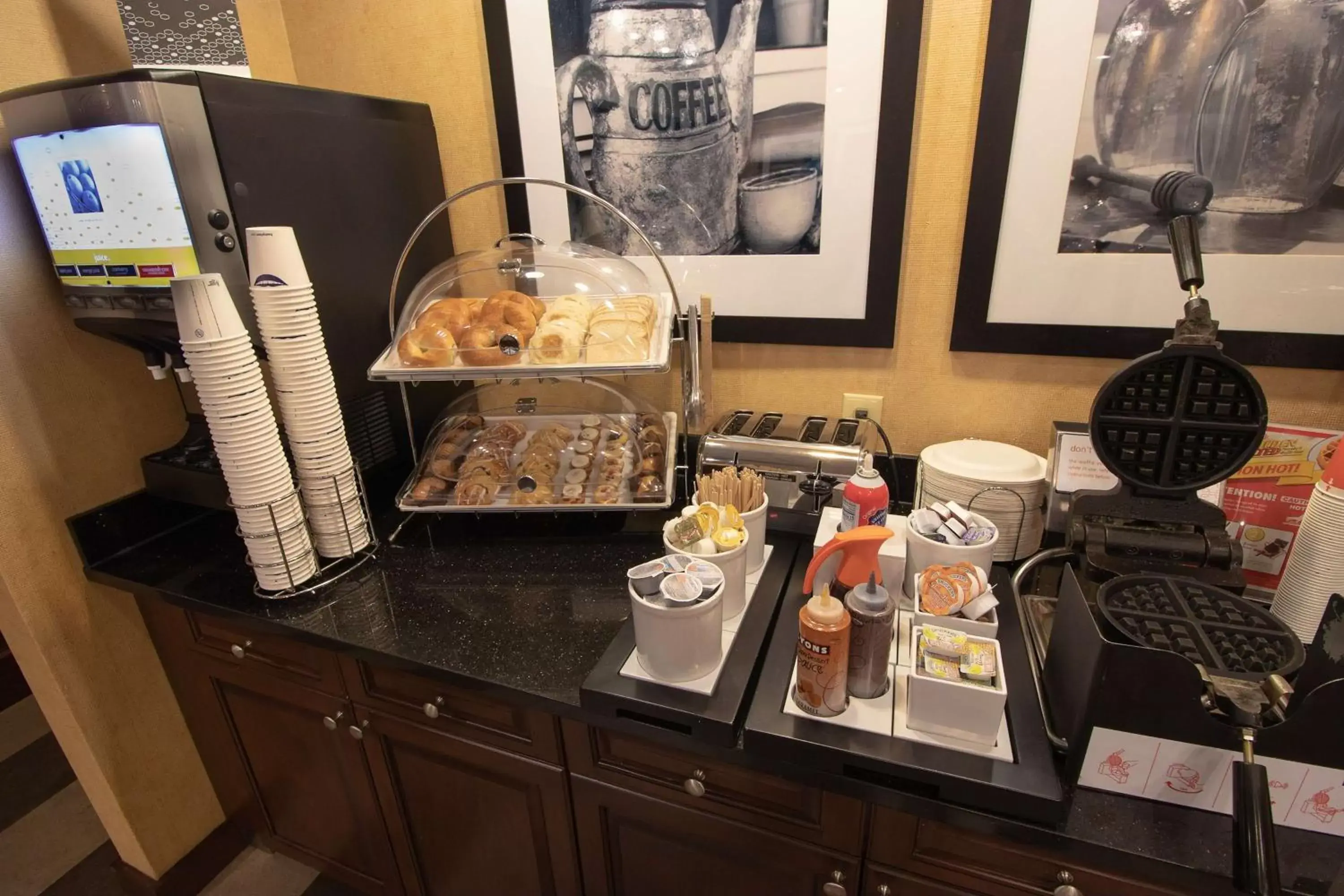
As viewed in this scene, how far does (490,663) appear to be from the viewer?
0.99m

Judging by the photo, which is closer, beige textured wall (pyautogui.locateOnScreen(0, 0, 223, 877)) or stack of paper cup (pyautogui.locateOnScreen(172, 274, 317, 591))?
stack of paper cup (pyautogui.locateOnScreen(172, 274, 317, 591))

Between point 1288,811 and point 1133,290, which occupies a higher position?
point 1133,290

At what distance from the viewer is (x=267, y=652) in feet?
4.02

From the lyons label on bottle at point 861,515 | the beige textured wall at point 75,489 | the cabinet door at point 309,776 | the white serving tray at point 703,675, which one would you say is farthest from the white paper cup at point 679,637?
the beige textured wall at point 75,489

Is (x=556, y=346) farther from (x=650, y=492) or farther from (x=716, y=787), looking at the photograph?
(x=716, y=787)

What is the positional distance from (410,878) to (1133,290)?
5.74 ft

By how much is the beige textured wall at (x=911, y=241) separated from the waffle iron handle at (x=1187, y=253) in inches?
14.0

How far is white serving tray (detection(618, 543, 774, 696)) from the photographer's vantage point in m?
0.88

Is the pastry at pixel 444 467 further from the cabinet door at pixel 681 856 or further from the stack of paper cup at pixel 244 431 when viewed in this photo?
the cabinet door at pixel 681 856

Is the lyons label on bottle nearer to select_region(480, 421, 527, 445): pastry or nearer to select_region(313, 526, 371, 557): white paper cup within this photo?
select_region(480, 421, 527, 445): pastry

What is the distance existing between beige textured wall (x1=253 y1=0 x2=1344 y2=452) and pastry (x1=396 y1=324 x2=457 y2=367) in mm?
423

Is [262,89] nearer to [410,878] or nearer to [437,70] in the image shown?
[437,70]

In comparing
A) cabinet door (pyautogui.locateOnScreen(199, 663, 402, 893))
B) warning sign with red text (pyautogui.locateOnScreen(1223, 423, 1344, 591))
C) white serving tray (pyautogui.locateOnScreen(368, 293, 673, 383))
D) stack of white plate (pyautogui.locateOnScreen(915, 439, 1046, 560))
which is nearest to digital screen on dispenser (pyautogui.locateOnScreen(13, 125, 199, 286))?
white serving tray (pyautogui.locateOnScreen(368, 293, 673, 383))

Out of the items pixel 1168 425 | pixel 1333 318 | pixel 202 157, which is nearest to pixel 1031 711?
pixel 1168 425
